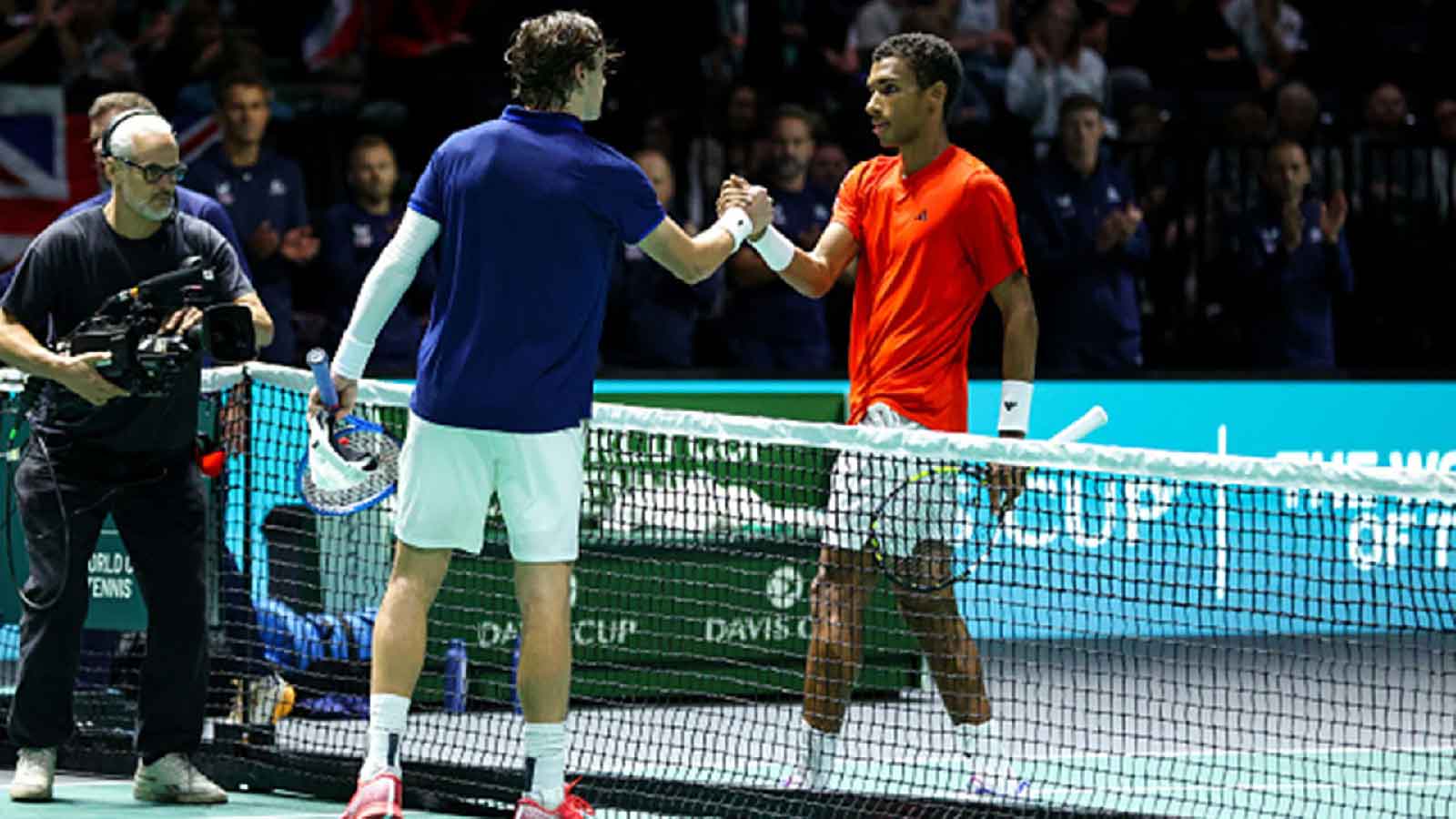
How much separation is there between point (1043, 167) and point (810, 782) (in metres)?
6.83

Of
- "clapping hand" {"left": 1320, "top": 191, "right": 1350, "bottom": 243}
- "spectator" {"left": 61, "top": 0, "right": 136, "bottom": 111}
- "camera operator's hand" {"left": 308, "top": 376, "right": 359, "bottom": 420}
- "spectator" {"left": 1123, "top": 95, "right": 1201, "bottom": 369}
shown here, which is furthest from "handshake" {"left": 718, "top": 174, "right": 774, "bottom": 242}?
"clapping hand" {"left": 1320, "top": 191, "right": 1350, "bottom": 243}

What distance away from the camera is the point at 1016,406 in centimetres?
820

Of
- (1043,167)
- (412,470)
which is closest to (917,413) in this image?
(412,470)

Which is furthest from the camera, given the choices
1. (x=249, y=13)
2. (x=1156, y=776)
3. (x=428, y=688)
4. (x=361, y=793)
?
(x=249, y=13)

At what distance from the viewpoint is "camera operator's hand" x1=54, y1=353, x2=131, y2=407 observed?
794 cm

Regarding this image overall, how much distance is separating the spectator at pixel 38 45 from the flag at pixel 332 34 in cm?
152

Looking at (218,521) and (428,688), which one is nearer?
(218,521)

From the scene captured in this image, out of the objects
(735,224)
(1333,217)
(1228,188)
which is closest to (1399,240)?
(1333,217)

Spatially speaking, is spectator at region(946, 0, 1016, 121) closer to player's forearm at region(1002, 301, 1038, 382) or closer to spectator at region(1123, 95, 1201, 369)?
spectator at region(1123, 95, 1201, 369)

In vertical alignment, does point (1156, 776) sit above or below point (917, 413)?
below

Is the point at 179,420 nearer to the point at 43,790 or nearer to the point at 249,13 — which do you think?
the point at 43,790

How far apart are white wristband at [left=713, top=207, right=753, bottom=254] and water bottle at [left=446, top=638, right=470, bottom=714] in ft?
10.7

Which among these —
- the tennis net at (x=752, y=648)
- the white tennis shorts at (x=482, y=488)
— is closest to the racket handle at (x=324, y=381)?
the white tennis shorts at (x=482, y=488)

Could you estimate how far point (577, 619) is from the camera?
10617 mm
